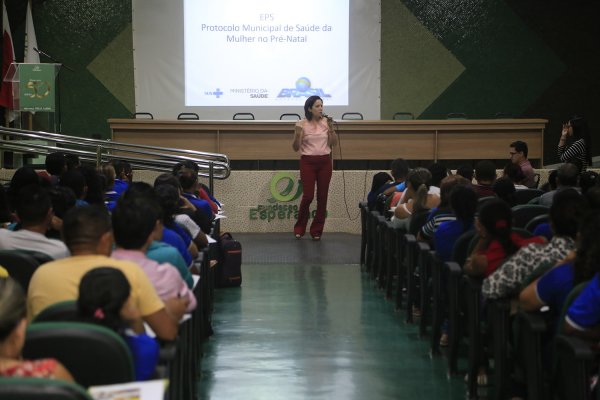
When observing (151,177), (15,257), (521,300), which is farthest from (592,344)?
(151,177)

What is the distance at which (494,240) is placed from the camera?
4.17m

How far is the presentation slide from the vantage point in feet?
42.8

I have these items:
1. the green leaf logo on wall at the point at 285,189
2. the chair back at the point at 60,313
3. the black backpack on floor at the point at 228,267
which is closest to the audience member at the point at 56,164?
the black backpack on floor at the point at 228,267

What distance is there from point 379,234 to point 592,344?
4293mm

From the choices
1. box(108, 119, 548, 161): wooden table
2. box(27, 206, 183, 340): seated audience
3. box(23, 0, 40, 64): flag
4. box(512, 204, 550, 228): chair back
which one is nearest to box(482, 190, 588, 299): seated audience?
box(27, 206, 183, 340): seated audience

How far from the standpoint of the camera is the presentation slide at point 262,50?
13.0m

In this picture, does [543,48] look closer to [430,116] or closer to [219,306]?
[430,116]

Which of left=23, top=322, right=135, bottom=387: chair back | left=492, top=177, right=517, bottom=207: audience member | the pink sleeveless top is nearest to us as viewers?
left=23, top=322, right=135, bottom=387: chair back

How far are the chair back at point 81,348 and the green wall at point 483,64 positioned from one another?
1177cm

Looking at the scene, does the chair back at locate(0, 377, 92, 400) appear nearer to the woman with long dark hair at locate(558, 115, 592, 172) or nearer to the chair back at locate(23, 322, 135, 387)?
the chair back at locate(23, 322, 135, 387)

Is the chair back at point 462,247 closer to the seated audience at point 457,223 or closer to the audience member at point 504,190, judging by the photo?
the seated audience at point 457,223

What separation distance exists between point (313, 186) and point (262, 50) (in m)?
3.77

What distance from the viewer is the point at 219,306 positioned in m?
6.66

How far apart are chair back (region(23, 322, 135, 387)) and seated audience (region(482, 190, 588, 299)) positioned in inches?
72.7
